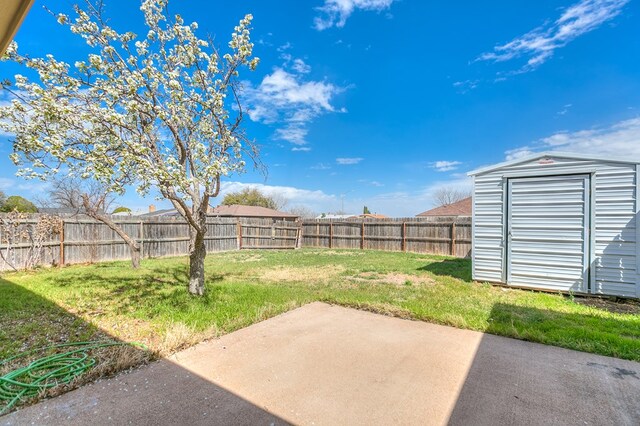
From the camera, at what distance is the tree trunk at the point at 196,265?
494cm

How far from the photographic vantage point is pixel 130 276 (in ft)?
23.6

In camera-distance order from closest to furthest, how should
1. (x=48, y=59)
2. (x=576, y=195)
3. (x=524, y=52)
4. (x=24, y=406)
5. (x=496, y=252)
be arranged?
(x=24, y=406), (x=48, y=59), (x=576, y=195), (x=496, y=252), (x=524, y=52)

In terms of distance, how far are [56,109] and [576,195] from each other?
826 centimetres

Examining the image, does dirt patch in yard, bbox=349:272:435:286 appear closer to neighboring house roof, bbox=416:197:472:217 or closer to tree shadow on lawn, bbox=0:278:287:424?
tree shadow on lawn, bbox=0:278:287:424

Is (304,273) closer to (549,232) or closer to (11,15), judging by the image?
(549,232)

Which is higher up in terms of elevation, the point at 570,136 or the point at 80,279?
the point at 570,136

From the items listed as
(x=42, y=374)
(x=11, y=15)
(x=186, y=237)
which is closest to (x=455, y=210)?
(x=186, y=237)

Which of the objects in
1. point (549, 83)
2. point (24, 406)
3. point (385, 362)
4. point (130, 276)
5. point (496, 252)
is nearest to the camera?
point (24, 406)

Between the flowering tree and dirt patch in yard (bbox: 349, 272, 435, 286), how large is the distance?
12.6 feet

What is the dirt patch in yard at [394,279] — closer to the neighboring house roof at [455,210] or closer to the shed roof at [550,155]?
the shed roof at [550,155]

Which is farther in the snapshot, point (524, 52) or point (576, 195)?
point (524, 52)

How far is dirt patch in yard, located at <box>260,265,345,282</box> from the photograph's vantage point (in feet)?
23.7

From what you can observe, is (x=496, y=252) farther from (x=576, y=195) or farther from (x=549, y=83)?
(x=549, y=83)

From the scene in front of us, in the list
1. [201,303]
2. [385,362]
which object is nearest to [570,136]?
[385,362]
